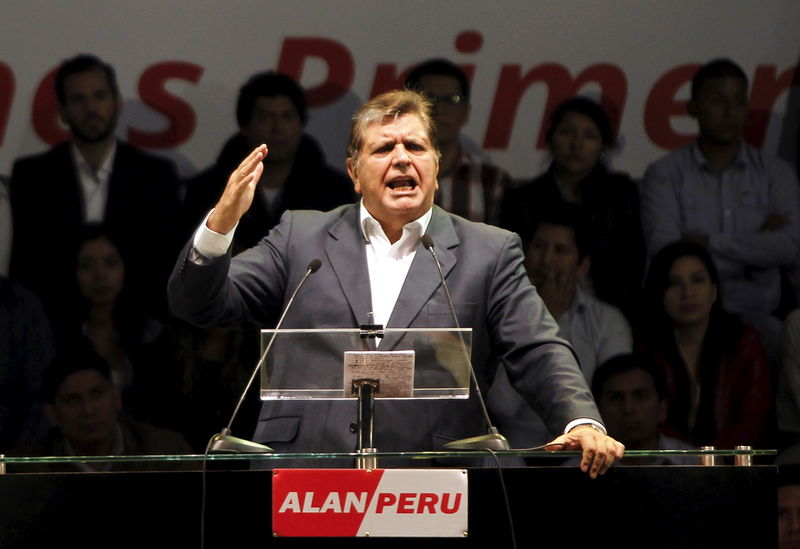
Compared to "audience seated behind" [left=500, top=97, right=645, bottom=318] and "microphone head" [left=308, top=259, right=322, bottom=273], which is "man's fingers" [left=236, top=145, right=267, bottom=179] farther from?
"audience seated behind" [left=500, top=97, right=645, bottom=318]

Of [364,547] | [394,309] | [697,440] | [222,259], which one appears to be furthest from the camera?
[697,440]

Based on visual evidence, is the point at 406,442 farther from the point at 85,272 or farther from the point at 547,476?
the point at 85,272

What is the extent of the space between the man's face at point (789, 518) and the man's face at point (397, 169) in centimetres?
205

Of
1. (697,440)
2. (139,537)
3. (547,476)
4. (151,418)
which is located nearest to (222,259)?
(139,537)

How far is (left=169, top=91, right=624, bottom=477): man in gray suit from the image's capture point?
2543 millimetres

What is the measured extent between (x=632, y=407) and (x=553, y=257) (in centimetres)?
62

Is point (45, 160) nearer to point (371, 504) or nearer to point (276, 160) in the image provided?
point (276, 160)

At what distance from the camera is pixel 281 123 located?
4797 mm

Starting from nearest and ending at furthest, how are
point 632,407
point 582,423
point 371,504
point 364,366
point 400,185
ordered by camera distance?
1. point 371,504
2. point 364,366
3. point 582,423
4. point 400,185
5. point 632,407

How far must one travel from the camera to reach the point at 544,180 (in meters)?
4.80

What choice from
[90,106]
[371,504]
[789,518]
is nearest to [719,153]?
[789,518]

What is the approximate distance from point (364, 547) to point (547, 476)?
32cm

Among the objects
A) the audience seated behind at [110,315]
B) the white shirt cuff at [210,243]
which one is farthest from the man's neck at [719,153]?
the white shirt cuff at [210,243]

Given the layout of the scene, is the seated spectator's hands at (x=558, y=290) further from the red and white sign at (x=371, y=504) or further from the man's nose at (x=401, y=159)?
the red and white sign at (x=371, y=504)
